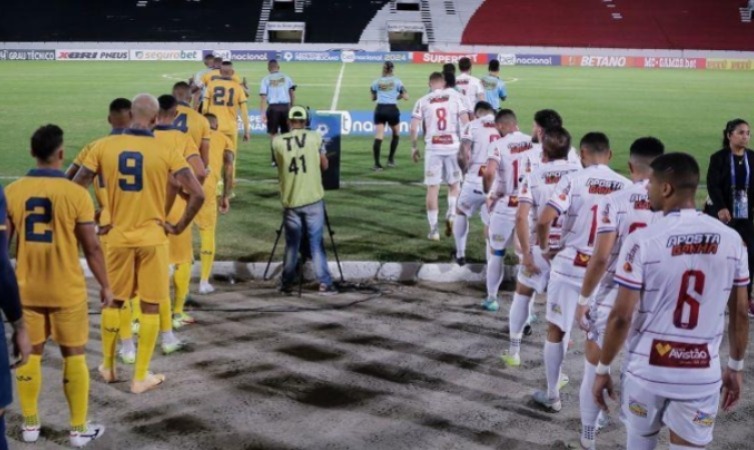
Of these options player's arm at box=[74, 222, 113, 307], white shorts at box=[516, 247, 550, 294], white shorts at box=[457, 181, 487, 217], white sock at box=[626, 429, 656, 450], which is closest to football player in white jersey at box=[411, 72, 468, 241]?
white shorts at box=[457, 181, 487, 217]

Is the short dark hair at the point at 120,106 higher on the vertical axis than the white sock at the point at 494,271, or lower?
higher

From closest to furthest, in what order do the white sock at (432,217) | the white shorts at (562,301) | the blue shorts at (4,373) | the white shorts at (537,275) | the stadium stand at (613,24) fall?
the blue shorts at (4,373), the white shorts at (562,301), the white shorts at (537,275), the white sock at (432,217), the stadium stand at (613,24)

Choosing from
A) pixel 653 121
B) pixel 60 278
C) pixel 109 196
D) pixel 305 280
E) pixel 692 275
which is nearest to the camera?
pixel 692 275

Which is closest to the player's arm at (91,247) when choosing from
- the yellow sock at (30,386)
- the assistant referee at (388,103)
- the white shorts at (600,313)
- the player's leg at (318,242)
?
the yellow sock at (30,386)

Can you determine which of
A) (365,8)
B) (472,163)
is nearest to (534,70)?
(365,8)

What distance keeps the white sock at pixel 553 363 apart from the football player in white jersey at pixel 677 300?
7.54ft

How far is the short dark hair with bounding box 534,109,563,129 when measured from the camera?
7.11m

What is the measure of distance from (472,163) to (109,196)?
529 cm

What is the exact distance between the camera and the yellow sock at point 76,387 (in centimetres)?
604

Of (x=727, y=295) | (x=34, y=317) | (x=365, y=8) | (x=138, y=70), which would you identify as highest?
(x=365, y=8)

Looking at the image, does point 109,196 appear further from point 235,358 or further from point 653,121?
point 653,121

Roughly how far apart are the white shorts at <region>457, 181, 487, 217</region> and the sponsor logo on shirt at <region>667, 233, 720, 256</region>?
20.7 ft

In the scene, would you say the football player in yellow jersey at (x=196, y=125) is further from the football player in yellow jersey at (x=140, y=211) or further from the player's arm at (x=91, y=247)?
the player's arm at (x=91, y=247)

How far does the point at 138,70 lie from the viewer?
4722 centimetres
